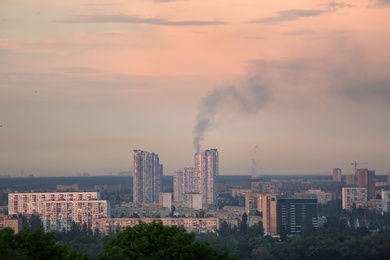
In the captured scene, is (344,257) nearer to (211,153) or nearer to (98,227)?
(98,227)

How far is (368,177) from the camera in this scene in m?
123

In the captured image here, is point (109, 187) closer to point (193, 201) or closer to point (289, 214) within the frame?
point (193, 201)

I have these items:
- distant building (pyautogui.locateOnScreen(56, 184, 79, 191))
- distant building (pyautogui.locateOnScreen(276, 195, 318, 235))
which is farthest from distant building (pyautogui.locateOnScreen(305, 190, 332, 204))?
distant building (pyautogui.locateOnScreen(56, 184, 79, 191))

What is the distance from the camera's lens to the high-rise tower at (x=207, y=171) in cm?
11406

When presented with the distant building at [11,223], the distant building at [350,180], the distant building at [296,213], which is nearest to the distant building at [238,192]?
the distant building at [350,180]

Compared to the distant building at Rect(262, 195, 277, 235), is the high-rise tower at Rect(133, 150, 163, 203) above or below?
above

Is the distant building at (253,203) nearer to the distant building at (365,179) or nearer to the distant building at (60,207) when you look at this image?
the distant building at (60,207)

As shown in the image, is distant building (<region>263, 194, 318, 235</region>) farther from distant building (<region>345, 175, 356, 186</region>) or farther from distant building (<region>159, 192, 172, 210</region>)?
distant building (<region>345, 175, 356, 186</region>)

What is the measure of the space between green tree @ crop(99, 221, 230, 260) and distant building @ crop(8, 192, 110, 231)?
5509cm

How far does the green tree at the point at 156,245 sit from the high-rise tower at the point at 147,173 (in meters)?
94.0

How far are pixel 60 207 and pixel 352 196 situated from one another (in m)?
29.0

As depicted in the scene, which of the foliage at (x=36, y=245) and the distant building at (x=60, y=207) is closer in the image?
the foliage at (x=36, y=245)

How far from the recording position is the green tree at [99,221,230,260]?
21.2 m

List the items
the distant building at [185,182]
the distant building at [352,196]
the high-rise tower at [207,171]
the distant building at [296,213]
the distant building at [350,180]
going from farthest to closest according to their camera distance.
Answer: the distant building at [350,180] → the distant building at [185,182] → the high-rise tower at [207,171] → the distant building at [352,196] → the distant building at [296,213]
